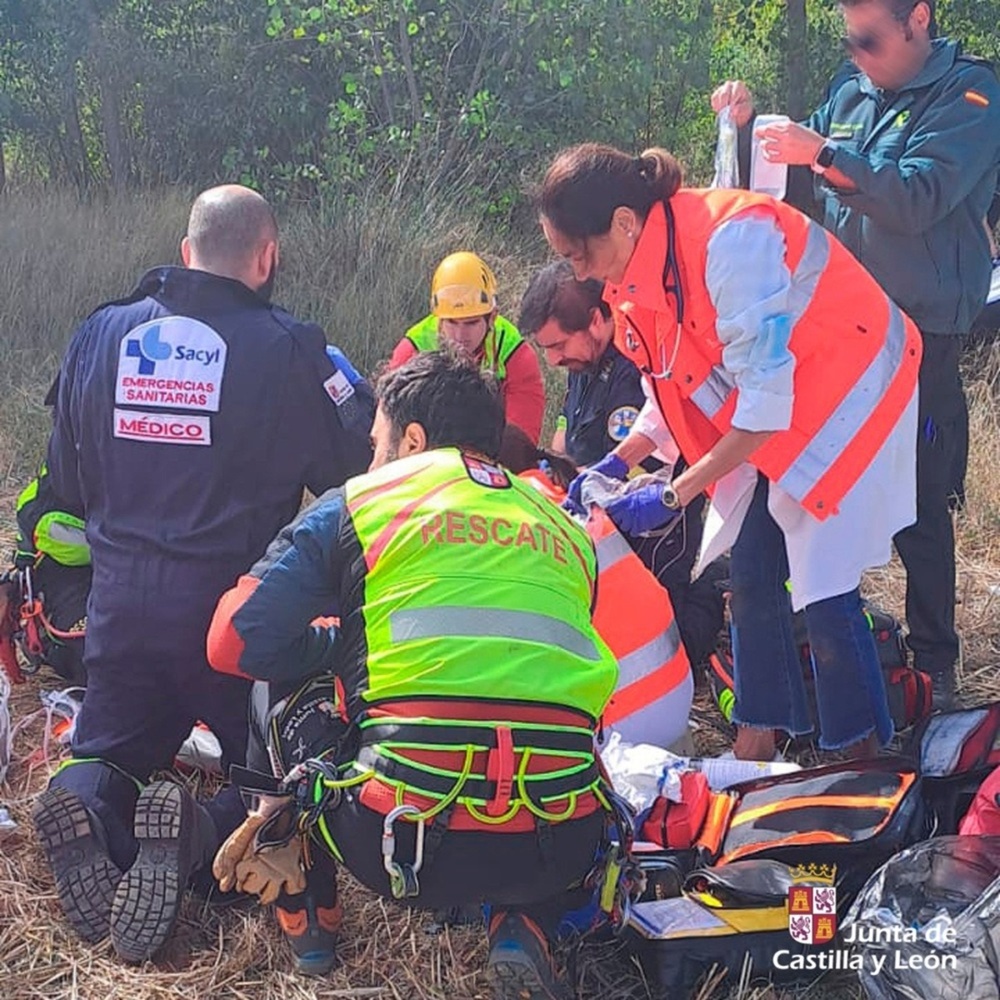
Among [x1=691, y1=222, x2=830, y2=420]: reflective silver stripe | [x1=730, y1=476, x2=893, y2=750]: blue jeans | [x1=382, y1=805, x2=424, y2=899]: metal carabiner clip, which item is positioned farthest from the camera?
[x1=730, y1=476, x2=893, y2=750]: blue jeans

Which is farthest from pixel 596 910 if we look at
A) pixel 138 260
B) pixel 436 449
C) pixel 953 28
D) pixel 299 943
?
pixel 953 28

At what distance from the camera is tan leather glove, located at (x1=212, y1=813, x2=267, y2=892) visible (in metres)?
2.49

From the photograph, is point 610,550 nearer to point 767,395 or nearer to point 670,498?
point 670,498

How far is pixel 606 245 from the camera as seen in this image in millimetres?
2980

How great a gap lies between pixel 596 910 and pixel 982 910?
784 mm

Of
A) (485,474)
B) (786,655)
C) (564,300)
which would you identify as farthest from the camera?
(564,300)

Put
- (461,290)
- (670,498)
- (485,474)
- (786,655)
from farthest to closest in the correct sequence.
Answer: (461,290) < (786,655) < (670,498) < (485,474)

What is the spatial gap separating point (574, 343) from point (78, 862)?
2.21 m

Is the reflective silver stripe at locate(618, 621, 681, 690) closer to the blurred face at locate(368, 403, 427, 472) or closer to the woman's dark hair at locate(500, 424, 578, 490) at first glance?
the woman's dark hair at locate(500, 424, 578, 490)

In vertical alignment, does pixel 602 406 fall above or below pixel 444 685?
below

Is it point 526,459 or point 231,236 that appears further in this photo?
point 526,459

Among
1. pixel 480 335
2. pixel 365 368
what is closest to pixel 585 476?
pixel 480 335

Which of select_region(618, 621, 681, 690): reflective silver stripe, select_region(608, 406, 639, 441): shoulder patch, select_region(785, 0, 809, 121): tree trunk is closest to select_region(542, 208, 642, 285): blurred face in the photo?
select_region(618, 621, 681, 690): reflective silver stripe

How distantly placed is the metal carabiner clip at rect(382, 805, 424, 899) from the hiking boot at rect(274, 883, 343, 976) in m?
0.37
